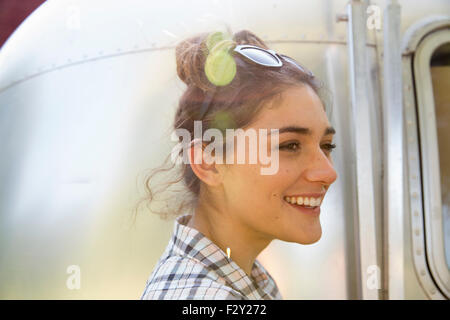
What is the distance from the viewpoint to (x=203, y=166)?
42.0 inches

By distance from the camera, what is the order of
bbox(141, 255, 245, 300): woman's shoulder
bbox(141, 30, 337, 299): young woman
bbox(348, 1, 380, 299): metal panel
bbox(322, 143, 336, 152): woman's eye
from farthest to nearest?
1. bbox(348, 1, 380, 299): metal panel
2. bbox(322, 143, 336, 152): woman's eye
3. bbox(141, 30, 337, 299): young woman
4. bbox(141, 255, 245, 300): woman's shoulder

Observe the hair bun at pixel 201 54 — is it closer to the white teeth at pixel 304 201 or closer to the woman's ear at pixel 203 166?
the woman's ear at pixel 203 166

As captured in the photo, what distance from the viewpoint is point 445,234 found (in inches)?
50.5

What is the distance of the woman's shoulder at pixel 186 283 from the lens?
0.87 metres

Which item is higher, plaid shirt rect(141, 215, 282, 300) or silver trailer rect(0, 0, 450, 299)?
silver trailer rect(0, 0, 450, 299)

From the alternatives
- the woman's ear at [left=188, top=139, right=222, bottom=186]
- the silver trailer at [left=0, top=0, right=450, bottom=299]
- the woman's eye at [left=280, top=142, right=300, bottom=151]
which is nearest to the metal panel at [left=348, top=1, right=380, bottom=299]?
the silver trailer at [left=0, top=0, right=450, bottom=299]

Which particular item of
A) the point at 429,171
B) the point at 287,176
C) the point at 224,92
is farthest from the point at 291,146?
the point at 429,171

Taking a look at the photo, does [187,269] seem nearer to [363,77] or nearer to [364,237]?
[364,237]

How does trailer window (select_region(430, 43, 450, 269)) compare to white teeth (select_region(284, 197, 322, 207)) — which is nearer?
white teeth (select_region(284, 197, 322, 207))

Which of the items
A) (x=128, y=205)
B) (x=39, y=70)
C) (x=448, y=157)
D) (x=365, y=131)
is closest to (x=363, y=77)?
(x=365, y=131)

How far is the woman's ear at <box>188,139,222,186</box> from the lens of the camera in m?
1.06

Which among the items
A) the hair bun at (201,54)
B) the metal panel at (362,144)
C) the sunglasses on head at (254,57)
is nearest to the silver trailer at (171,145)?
the metal panel at (362,144)

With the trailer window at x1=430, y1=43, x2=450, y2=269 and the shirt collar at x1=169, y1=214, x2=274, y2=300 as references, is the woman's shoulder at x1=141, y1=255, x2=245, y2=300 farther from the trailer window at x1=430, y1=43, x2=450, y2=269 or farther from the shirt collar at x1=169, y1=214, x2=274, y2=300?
the trailer window at x1=430, y1=43, x2=450, y2=269

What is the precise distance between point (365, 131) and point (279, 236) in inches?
14.9
